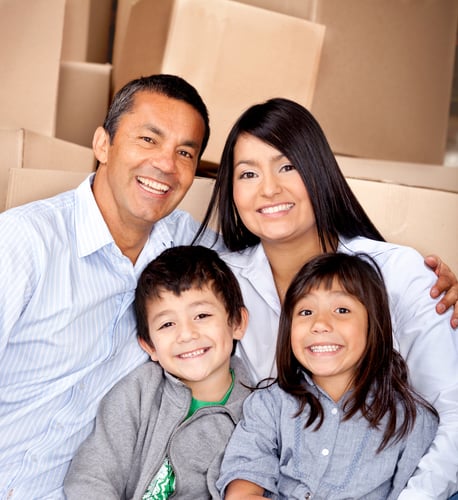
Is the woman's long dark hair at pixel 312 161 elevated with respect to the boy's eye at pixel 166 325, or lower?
elevated

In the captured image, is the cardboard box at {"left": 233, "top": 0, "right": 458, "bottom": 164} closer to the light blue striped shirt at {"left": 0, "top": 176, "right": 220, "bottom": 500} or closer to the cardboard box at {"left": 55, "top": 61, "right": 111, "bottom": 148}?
the cardboard box at {"left": 55, "top": 61, "right": 111, "bottom": 148}

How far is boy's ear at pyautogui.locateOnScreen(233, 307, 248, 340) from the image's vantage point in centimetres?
138

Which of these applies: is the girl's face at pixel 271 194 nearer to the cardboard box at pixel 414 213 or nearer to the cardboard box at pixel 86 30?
the cardboard box at pixel 414 213

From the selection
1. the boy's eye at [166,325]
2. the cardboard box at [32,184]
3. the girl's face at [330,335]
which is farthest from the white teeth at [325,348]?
the cardboard box at [32,184]

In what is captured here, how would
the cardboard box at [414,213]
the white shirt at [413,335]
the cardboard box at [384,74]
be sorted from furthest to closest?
the cardboard box at [384,74] → the cardboard box at [414,213] → the white shirt at [413,335]

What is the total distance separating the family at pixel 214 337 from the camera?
1.19 meters

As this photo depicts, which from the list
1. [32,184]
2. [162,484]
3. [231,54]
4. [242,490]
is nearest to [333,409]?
[242,490]

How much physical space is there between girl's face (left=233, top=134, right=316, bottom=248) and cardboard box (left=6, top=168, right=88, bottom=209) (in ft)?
1.22

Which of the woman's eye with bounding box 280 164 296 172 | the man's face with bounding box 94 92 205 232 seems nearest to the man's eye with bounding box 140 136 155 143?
the man's face with bounding box 94 92 205 232

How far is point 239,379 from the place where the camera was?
138cm

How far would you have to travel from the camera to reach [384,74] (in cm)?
189

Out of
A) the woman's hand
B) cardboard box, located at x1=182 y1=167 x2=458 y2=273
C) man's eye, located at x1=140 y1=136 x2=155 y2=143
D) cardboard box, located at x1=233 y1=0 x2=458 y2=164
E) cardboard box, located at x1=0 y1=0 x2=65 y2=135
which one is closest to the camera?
the woman's hand

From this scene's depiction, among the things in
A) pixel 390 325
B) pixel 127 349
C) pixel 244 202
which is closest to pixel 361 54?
pixel 244 202

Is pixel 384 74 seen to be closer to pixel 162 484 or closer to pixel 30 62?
pixel 30 62
